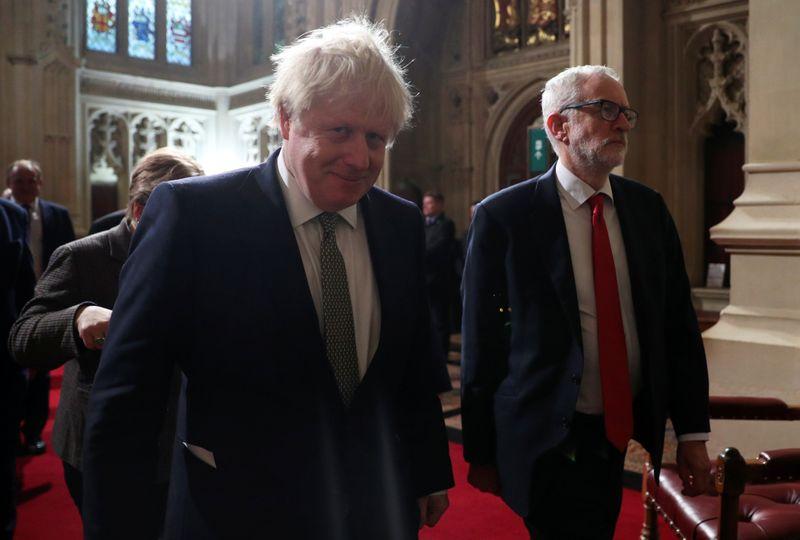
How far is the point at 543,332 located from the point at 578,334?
8cm

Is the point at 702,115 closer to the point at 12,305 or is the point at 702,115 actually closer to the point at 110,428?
the point at 12,305

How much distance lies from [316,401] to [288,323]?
0.14 meters

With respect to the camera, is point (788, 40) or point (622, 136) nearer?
point (622, 136)

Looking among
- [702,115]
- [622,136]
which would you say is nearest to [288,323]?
[622,136]

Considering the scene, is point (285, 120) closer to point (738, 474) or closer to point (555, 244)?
point (555, 244)

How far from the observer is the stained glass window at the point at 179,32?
12.1 meters

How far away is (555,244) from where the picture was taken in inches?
73.5

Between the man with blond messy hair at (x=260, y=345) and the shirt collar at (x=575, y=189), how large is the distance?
2.37 ft

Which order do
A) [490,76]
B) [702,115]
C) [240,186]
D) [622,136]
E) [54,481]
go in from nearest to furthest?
[240,186], [622,136], [54,481], [702,115], [490,76]

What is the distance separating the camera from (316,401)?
1.25 metres

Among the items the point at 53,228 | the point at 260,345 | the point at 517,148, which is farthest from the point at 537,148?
the point at 517,148

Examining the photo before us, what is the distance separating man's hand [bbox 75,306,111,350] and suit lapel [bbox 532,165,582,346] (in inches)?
39.5

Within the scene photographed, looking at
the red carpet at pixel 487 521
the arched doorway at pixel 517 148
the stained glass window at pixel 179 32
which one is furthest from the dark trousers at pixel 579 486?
the stained glass window at pixel 179 32

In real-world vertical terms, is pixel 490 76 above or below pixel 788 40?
above
